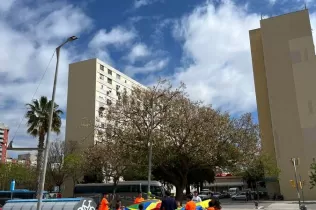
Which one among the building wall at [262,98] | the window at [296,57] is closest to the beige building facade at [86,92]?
the building wall at [262,98]

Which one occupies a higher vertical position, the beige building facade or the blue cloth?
the beige building facade

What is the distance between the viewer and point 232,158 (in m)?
31.9

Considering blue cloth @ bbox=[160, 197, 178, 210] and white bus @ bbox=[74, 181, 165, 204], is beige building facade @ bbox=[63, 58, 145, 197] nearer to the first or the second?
white bus @ bbox=[74, 181, 165, 204]

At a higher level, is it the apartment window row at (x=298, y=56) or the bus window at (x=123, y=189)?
the apartment window row at (x=298, y=56)

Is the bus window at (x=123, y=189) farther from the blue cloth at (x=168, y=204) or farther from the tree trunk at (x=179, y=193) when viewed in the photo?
the blue cloth at (x=168, y=204)

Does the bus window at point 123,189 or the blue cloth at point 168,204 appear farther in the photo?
the bus window at point 123,189

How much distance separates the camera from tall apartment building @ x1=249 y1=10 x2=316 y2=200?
54469mm

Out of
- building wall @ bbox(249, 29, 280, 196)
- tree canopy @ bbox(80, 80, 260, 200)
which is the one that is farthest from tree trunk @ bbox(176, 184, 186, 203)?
building wall @ bbox(249, 29, 280, 196)

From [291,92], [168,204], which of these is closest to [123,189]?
[168,204]

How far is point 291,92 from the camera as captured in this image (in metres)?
57.0

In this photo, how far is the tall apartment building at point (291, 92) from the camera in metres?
54.5

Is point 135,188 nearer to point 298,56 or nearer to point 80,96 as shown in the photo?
point 298,56

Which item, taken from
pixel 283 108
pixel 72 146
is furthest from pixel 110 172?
pixel 283 108

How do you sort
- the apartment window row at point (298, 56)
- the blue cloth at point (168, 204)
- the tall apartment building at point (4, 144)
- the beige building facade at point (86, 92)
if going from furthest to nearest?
1. the beige building facade at point (86, 92)
2. the apartment window row at point (298, 56)
3. the tall apartment building at point (4, 144)
4. the blue cloth at point (168, 204)
